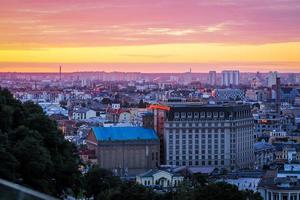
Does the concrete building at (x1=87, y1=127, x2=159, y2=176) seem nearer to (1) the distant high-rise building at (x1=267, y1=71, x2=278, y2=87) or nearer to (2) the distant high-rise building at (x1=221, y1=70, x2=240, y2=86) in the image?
(1) the distant high-rise building at (x1=267, y1=71, x2=278, y2=87)

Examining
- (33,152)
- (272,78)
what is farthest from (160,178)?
(272,78)

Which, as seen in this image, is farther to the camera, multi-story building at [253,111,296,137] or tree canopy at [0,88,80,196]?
multi-story building at [253,111,296,137]

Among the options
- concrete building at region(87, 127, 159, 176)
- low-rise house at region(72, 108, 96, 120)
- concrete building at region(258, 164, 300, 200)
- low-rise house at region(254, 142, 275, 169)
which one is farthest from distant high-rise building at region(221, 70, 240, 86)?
concrete building at region(258, 164, 300, 200)

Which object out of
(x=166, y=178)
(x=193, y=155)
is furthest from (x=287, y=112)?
(x=166, y=178)

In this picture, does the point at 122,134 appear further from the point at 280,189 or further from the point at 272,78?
the point at 272,78

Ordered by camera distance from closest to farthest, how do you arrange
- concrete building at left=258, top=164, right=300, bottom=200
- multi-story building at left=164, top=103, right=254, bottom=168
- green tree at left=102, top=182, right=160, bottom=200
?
1. green tree at left=102, top=182, right=160, bottom=200
2. concrete building at left=258, top=164, right=300, bottom=200
3. multi-story building at left=164, top=103, right=254, bottom=168

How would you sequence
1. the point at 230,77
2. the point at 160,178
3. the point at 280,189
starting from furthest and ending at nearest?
the point at 230,77 → the point at 160,178 → the point at 280,189
